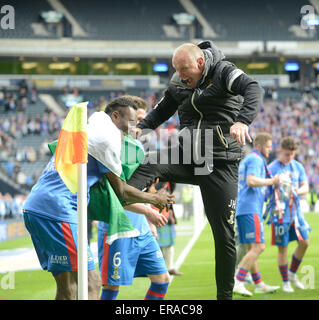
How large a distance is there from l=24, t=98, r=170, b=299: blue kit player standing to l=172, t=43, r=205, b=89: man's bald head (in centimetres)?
67

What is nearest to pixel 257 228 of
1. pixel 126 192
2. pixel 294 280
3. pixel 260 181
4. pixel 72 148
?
pixel 260 181

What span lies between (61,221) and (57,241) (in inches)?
5.7

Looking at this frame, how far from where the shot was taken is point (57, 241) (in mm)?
3947

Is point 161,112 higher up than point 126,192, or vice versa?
point 161,112

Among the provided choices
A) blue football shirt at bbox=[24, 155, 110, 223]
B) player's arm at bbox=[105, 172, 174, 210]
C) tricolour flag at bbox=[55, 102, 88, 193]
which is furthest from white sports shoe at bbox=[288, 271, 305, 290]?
tricolour flag at bbox=[55, 102, 88, 193]

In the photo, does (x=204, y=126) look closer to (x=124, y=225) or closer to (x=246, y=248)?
(x=124, y=225)

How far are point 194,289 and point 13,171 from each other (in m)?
17.4

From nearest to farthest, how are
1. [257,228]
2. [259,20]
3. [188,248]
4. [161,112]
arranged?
1. [161,112]
2. [257,228]
3. [188,248]
4. [259,20]

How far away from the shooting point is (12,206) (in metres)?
16.8

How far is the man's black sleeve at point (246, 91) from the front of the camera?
3902 millimetres

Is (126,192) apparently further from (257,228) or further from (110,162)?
(257,228)

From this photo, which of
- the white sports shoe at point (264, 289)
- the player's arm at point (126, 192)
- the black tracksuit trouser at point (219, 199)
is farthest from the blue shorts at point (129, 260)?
the white sports shoe at point (264, 289)

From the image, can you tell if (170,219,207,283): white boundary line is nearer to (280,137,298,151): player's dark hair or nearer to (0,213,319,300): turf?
(0,213,319,300): turf

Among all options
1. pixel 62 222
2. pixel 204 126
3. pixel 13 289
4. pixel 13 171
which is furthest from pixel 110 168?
pixel 13 171
